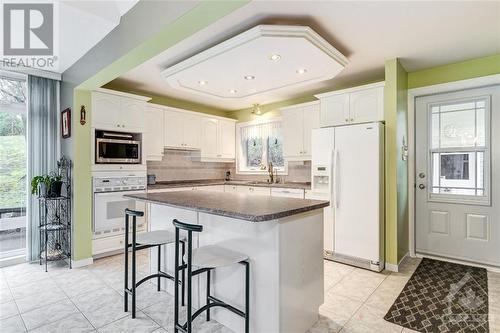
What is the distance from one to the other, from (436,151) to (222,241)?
3.22 m

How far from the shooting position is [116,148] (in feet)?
12.4

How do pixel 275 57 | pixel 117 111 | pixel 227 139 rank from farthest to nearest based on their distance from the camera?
pixel 227 139 → pixel 117 111 → pixel 275 57

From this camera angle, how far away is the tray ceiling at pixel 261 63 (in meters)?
2.32

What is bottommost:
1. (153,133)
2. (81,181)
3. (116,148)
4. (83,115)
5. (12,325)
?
(12,325)

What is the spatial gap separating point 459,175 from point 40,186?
17.4 feet

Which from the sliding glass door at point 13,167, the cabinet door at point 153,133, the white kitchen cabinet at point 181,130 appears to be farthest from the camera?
the white kitchen cabinet at point 181,130

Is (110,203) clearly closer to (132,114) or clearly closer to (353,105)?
(132,114)

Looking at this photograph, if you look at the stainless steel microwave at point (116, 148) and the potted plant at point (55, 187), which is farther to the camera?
the stainless steel microwave at point (116, 148)

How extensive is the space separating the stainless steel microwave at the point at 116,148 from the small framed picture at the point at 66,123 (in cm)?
32

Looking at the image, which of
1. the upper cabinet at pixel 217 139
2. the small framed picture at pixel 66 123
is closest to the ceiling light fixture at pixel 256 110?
the upper cabinet at pixel 217 139

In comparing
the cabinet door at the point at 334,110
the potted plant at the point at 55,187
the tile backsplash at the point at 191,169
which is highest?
the cabinet door at the point at 334,110

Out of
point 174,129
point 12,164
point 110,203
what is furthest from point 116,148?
point 12,164

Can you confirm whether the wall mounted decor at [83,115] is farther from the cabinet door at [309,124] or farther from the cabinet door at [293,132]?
the cabinet door at [309,124]

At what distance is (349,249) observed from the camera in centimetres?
339
